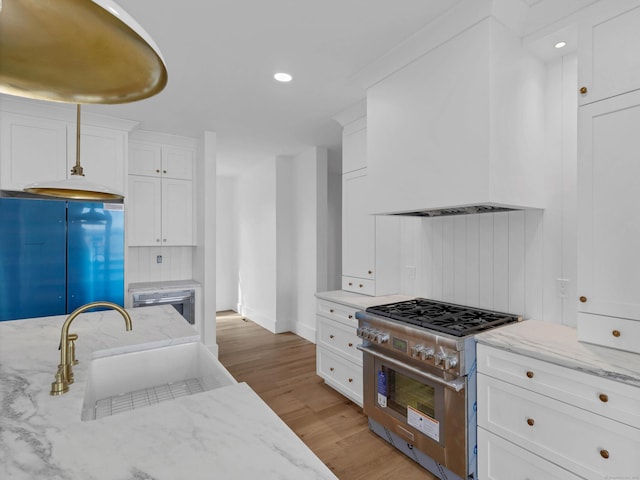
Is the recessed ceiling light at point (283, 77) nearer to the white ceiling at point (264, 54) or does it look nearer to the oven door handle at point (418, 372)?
the white ceiling at point (264, 54)

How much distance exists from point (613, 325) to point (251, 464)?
5.49ft

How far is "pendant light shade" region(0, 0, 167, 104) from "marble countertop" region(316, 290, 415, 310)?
2235 mm

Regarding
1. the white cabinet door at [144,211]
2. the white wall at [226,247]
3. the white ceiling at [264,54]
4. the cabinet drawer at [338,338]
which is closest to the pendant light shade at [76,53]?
the white ceiling at [264,54]

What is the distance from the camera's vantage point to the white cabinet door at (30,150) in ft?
9.57

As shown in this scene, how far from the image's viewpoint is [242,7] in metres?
1.78

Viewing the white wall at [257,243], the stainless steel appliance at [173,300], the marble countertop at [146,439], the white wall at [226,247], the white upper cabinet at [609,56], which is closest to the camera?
the marble countertop at [146,439]

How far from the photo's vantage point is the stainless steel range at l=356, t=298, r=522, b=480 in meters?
1.79

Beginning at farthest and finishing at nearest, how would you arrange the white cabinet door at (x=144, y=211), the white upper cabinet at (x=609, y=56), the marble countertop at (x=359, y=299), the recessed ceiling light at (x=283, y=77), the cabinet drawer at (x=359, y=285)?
1. the white cabinet door at (x=144, y=211)
2. the cabinet drawer at (x=359, y=285)
3. the marble countertop at (x=359, y=299)
4. the recessed ceiling light at (x=283, y=77)
5. the white upper cabinet at (x=609, y=56)

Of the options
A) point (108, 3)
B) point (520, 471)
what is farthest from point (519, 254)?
point (108, 3)

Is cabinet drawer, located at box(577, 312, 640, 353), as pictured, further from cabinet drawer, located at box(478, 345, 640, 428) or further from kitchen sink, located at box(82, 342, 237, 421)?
kitchen sink, located at box(82, 342, 237, 421)

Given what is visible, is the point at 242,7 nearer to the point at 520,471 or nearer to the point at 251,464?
the point at 251,464

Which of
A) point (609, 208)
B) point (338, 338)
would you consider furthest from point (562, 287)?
point (338, 338)

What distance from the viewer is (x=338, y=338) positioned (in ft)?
9.73

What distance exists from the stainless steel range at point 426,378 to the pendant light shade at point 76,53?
179cm
